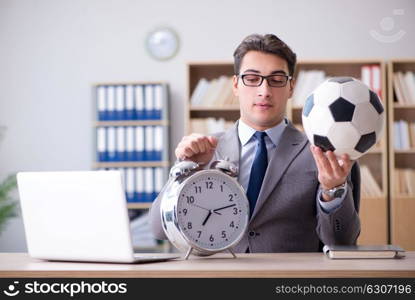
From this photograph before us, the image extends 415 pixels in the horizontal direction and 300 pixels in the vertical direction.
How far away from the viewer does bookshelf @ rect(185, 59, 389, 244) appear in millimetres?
5543

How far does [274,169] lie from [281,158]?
0.06 metres

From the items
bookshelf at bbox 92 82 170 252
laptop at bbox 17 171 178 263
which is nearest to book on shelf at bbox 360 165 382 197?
bookshelf at bbox 92 82 170 252

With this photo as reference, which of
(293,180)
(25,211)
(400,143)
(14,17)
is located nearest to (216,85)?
(400,143)

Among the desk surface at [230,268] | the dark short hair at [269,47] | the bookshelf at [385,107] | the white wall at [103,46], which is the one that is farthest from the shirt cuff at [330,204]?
the white wall at [103,46]

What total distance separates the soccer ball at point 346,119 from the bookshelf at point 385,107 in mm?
3647

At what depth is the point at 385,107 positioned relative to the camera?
5.61 meters

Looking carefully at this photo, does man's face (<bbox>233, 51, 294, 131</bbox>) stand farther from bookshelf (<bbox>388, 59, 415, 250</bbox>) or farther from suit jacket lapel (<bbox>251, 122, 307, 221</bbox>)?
bookshelf (<bbox>388, 59, 415, 250</bbox>)

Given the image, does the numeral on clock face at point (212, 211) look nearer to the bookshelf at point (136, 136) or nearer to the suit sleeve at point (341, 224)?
the suit sleeve at point (341, 224)

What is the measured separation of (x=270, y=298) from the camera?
4.87 feet

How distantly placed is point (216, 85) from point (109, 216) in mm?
4127

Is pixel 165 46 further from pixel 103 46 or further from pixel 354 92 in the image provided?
pixel 354 92

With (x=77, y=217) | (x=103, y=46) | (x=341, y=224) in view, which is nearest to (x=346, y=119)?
(x=341, y=224)

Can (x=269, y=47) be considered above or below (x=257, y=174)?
above

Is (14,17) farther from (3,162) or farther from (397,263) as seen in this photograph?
(397,263)
